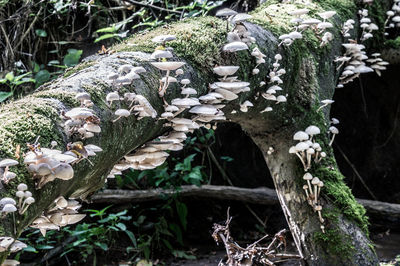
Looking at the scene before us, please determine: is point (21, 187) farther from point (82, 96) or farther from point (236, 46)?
point (236, 46)

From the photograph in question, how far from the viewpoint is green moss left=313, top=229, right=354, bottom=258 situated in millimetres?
3119

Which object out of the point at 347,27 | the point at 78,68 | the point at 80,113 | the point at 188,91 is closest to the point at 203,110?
the point at 188,91

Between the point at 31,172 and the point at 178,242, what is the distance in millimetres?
4423

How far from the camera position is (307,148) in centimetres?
A: 313

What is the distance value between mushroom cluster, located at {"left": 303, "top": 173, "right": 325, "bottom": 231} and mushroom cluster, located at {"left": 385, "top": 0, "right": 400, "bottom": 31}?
6.69 ft

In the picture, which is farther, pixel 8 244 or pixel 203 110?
pixel 203 110

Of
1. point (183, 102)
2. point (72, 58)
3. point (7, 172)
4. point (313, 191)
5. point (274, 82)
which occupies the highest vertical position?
point (7, 172)

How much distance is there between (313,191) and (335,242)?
0.40m

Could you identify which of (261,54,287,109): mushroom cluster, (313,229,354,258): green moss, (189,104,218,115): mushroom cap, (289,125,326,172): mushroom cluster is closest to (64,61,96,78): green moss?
(189,104,218,115): mushroom cap

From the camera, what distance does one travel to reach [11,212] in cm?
138

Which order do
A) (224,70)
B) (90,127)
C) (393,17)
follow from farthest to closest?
(393,17), (224,70), (90,127)

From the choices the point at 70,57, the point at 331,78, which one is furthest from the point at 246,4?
the point at 70,57

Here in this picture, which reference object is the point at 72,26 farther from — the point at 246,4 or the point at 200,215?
the point at 200,215

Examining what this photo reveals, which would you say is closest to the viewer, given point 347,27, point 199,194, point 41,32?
point 347,27
